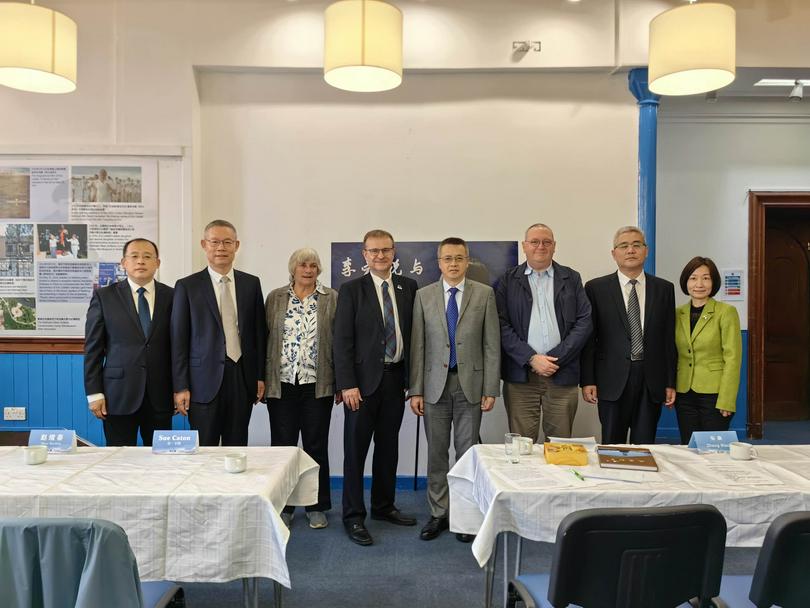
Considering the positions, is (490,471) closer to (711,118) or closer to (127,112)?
(127,112)

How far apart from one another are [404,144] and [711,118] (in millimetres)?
3106

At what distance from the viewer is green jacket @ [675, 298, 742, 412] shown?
10.8ft

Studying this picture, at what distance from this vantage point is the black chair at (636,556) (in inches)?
58.1

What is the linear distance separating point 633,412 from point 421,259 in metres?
1.81

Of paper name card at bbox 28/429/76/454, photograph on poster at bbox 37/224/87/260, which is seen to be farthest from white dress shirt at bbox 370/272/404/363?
photograph on poster at bbox 37/224/87/260

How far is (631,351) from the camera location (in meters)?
3.37

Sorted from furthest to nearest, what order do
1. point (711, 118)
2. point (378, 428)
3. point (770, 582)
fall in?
1. point (711, 118)
2. point (378, 428)
3. point (770, 582)

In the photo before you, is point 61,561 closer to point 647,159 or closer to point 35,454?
point 35,454

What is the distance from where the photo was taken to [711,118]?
553 centimetres

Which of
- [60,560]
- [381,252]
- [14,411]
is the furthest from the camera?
[14,411]

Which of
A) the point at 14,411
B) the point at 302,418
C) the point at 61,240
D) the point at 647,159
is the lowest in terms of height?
the point at 14,411

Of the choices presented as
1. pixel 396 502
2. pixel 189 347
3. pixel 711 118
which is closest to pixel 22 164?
pixel 189 347

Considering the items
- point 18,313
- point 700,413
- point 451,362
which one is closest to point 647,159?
point 700,413

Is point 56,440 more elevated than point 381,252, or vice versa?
point 381,252
